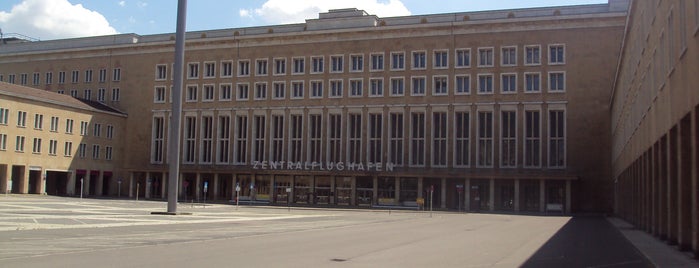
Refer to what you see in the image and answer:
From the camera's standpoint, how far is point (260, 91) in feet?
277

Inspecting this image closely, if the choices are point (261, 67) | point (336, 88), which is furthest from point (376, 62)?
point (261, 67)

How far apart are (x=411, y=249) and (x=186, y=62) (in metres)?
73.3

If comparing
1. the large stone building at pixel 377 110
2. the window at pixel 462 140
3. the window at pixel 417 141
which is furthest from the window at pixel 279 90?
the window at pixel 462 140

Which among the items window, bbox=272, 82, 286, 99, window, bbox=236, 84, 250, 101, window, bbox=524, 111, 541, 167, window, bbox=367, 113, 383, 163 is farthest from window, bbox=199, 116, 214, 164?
window, bbox=524, 111, 541, 167

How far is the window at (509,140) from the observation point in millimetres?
72250

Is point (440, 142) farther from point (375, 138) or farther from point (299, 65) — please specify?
point (299, 65)

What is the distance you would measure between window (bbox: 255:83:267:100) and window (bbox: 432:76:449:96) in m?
21.5

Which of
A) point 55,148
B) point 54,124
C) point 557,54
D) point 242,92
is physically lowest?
point 55,148

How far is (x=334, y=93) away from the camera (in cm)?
8075

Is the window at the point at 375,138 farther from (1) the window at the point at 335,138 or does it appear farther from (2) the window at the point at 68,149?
(2) the window at the point at 68,149

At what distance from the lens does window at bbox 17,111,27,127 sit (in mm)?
76625

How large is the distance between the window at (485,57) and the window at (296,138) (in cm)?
2234

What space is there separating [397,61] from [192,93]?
27854 millimetres

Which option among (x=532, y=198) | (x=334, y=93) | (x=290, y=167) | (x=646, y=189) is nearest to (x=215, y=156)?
(x=290, y=167)
